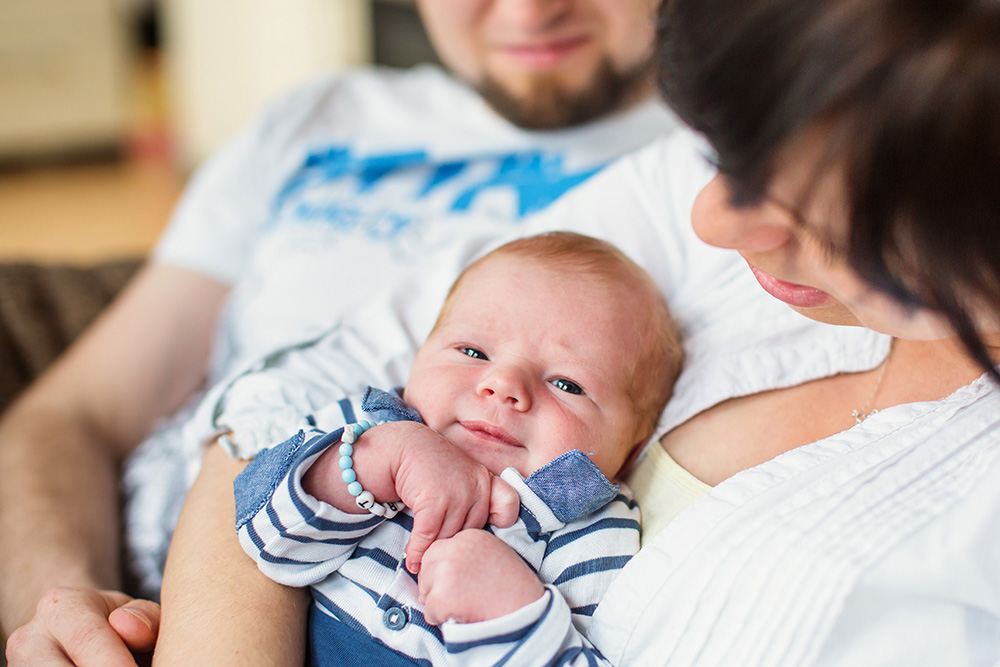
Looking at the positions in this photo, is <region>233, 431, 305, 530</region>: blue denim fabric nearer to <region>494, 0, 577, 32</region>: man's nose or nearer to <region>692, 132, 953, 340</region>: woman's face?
<region>692, 132, 953, 340</region>: woman's face

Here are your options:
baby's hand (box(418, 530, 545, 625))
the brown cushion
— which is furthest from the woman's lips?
the brown cushion

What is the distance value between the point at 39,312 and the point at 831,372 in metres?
1.18

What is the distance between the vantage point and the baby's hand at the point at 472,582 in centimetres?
68

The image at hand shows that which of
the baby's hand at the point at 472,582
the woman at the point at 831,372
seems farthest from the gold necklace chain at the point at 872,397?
the baby's hand at the point at 472,582

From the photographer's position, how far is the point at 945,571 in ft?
2.05

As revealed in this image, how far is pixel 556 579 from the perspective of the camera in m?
0.75

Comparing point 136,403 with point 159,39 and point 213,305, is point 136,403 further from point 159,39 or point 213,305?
point 159,39

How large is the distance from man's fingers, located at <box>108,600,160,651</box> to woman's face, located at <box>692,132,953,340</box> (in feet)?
2.12

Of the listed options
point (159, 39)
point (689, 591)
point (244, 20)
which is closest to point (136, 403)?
point (689, 591)

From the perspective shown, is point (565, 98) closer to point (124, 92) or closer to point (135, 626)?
point (135, 626)

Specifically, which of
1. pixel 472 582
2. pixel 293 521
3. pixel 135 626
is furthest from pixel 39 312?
pixel 472 582

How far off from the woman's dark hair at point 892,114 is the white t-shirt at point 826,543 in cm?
17

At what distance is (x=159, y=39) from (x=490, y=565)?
6.65 m

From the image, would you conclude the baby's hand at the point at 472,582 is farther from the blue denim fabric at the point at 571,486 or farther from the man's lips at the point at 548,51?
the man's lips at the point at 548,51
